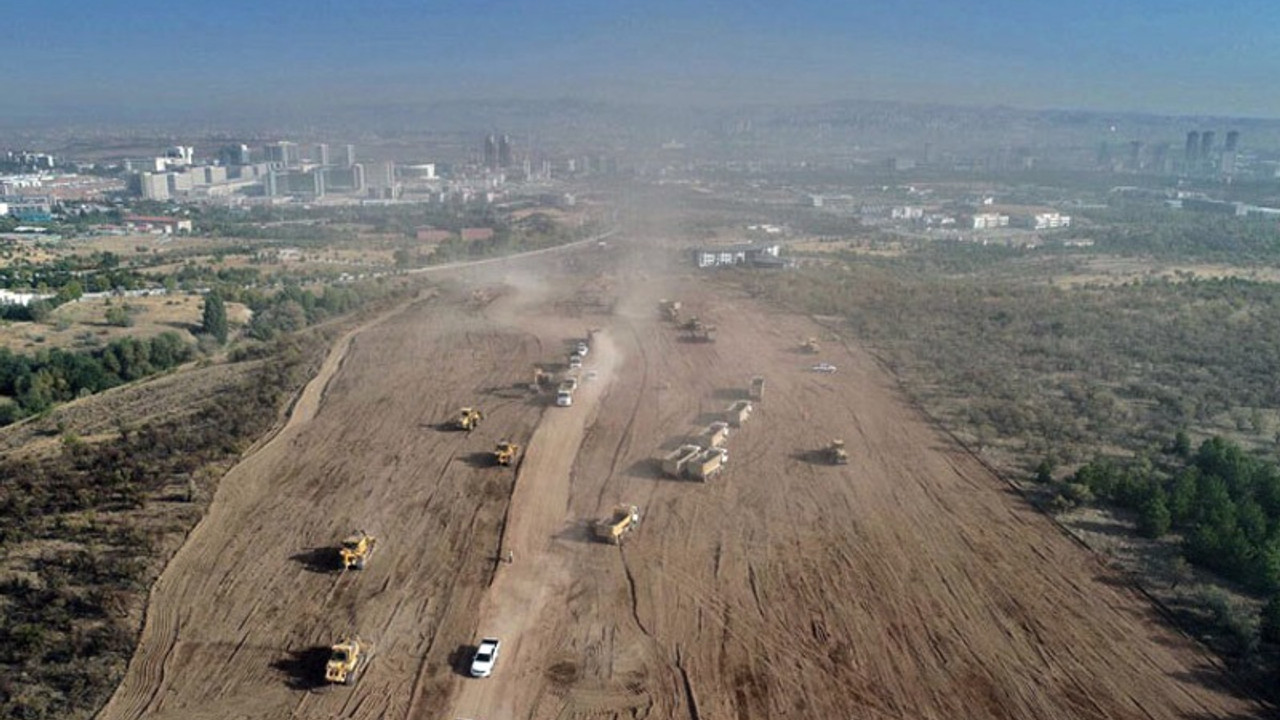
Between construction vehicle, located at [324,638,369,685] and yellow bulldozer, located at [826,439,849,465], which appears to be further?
yellow bulldozer, located at [826,439,849,465]

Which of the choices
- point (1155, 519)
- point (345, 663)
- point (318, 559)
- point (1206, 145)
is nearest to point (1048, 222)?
point (1155, 519)

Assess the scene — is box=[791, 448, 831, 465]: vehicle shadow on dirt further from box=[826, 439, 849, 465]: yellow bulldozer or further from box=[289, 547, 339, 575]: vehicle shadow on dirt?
box=[289, 547, 339, 575]: vehicle shadow on dirt

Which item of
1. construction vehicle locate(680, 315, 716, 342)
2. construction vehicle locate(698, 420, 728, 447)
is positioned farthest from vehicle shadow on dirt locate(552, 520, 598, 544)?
construction vehicle locate(680, 315, 716, 342)

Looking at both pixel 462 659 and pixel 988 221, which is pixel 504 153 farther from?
pixel 462 659

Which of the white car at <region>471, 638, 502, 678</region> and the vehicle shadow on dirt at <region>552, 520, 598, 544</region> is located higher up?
the vehicle shadow on dirt at <region>552, 520, 598, 544</region>

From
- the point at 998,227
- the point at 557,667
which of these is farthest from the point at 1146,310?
the point at 998,227

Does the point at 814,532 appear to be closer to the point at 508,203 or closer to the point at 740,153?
the point at 508,203
